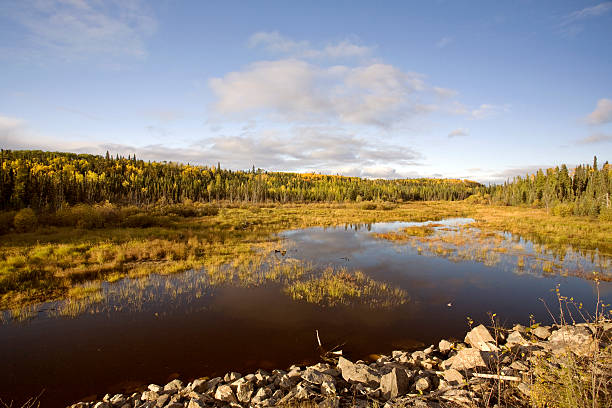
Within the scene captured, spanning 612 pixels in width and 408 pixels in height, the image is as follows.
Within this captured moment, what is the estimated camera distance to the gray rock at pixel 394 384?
17.4 feet

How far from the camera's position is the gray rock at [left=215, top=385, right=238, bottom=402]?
17.7 ft

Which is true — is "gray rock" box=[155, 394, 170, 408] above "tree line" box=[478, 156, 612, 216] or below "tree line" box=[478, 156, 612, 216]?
below

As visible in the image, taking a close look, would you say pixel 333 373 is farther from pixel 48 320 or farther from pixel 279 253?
pixel 279 253

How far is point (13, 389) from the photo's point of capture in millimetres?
6059

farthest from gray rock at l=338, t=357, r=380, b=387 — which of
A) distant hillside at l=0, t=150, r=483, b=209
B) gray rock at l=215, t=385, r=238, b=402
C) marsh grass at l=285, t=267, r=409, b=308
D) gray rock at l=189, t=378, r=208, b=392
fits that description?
distant hillside at l=0, t=150, r=483, b=209

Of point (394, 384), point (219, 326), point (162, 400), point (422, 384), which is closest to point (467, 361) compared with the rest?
point (422, 384)

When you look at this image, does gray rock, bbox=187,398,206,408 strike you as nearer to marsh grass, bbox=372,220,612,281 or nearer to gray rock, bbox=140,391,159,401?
gray rock, bbox=140,391,159,401

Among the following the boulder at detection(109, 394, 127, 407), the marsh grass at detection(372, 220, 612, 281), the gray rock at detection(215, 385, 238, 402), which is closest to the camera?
the gray rock at detection(215, 385, 238, 402)

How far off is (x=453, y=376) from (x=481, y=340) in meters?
2.62

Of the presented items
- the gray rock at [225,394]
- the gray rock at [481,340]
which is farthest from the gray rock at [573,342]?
the gray rock at [225,394]

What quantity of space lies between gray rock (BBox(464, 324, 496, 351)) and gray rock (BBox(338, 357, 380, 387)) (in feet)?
11.4

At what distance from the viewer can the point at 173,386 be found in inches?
233

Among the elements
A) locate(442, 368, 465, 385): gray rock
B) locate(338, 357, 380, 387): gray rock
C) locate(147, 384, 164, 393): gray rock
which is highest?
locate(442, 368, 465, 385): gray rock

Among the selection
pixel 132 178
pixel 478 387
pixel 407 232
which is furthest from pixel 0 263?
pixel 132 178
